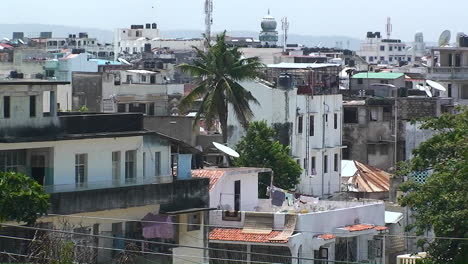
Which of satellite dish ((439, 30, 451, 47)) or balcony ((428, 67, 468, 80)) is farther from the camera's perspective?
satellite dish ((439, 30, 451, 47))

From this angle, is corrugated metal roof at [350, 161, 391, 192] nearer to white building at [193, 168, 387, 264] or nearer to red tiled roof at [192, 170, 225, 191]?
white building at [193, 168, 387, 264]

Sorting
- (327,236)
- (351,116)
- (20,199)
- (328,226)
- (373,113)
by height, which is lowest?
(327,236)

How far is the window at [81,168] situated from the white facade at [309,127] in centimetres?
2375

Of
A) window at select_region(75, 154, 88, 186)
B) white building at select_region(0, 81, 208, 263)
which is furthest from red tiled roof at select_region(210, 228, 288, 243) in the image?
window at select_region(75, 154, 88, 186)

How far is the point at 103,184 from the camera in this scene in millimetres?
40688

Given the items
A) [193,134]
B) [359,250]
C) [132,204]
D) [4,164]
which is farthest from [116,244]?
[193,134]

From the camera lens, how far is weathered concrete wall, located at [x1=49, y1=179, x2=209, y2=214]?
3884 cm

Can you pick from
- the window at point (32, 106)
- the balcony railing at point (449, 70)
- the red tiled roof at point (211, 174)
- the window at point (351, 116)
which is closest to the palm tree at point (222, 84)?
the red tiled roof at point (211, 174)

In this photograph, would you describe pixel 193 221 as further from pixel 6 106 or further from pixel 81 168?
pixel 6 106

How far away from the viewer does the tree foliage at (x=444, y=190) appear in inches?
1671

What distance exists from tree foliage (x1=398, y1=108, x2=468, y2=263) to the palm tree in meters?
16.0

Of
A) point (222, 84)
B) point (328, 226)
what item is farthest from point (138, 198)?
point (222, 84)

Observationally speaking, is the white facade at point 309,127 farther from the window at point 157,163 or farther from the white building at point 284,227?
the window at point 157,163

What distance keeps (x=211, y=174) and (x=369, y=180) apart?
2222 cm
